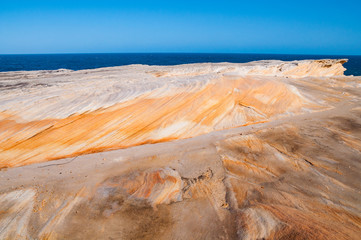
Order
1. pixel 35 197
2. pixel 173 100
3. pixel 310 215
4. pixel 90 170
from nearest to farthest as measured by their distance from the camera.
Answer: pixel 310 215 → pixel 35 197 → pixel 90 170 → pixel 173 100

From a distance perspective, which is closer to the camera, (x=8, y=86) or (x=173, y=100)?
(x=173, y=100)

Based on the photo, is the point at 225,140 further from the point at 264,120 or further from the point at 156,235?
the point at 156,235

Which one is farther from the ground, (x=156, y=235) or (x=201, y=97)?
(x=201, y=97)

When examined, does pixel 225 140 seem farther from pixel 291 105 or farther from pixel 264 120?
pixel 291 105

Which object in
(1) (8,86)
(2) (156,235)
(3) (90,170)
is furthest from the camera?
(1) (8,86)

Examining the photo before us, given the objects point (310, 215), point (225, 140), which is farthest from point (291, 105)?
point (310, 215)

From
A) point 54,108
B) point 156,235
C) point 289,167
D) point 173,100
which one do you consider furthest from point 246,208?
point 54,108
